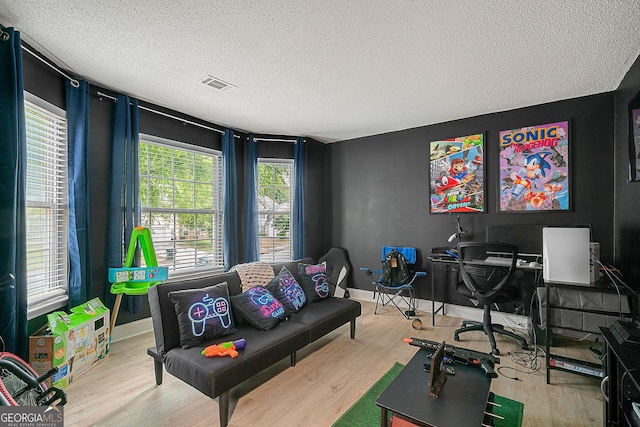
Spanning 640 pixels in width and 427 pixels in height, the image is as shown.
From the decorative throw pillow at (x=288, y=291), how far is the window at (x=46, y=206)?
74.6 inches

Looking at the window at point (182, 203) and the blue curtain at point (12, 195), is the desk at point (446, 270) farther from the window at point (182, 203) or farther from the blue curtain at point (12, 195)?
the blue curtain at point (12, 195)

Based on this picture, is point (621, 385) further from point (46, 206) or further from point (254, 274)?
point (46, 206)

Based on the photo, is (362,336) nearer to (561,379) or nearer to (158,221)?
(561,379)

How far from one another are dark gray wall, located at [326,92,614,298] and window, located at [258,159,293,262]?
0.78 m

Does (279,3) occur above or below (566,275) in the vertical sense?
above

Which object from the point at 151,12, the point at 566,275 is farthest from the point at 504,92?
the point at 151,12

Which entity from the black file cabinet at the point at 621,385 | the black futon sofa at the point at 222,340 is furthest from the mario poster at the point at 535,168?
the black futon sofa at the point at 222,340

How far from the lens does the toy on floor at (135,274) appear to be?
2752mm

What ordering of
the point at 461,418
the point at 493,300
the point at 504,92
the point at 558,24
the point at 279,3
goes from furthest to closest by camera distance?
the point at 504,92
the point at 493,300
the point at 558,24
the point at 279,3
the point at 461,418

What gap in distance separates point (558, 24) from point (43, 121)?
408 centimetres

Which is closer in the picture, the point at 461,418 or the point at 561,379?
the point at 461,418

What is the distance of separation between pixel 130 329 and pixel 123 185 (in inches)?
62.7

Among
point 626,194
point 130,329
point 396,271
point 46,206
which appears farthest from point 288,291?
point 626,194

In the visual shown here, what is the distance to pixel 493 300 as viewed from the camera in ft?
9.20
